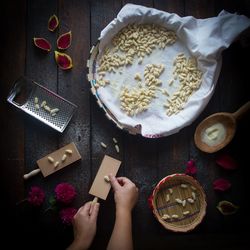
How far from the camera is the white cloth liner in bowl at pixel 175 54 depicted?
1262 millimetres

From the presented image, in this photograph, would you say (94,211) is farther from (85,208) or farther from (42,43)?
(42,43)

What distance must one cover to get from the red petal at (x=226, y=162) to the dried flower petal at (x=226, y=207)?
0.12 m

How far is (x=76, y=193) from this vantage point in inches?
50.6

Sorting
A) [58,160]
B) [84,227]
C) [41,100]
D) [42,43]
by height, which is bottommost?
[84,227]

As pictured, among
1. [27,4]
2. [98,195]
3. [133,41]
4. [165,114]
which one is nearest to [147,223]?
[98,195]

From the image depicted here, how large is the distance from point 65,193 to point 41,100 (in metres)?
0.32

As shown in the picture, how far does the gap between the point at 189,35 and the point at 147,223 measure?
648 millimetres

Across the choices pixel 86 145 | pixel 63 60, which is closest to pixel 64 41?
pixel 63 60

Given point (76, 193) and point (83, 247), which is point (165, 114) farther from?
point (83, 247)

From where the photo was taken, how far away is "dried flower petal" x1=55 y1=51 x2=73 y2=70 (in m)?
1.32

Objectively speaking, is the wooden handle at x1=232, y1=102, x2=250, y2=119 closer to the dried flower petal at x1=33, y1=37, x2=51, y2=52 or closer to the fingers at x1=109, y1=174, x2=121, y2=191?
the fingers at x1=109, y1=174, x2=121, y2=191

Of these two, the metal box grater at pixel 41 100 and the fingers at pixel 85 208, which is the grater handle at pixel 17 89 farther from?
the fingers at pixel 85 208

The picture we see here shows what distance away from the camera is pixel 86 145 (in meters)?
1.31

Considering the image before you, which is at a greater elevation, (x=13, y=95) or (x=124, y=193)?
(x=13, y=95)
